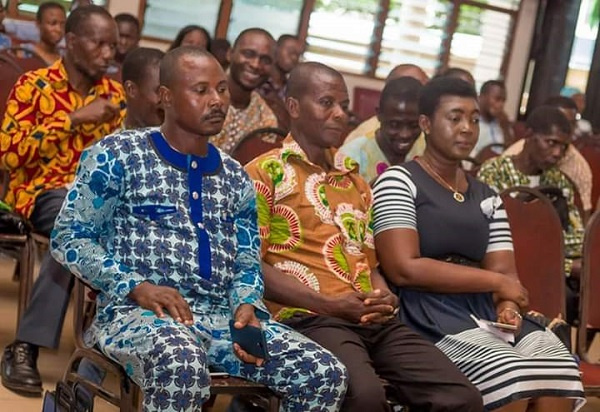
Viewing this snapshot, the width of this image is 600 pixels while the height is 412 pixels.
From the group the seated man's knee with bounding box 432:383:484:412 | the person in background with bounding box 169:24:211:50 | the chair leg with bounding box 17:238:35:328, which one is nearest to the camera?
the seated man's knee with bounding box 432:383:484:412

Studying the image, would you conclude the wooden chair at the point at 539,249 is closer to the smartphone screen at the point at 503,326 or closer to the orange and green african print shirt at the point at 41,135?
the smartphone screen at the point at 503,326

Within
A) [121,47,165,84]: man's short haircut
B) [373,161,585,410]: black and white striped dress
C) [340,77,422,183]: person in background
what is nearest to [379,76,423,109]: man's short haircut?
[340,77,422,183]: person in background

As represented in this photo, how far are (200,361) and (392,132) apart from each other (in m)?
1.83

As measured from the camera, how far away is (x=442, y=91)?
3.33 m

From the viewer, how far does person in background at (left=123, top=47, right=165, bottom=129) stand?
3412 mm

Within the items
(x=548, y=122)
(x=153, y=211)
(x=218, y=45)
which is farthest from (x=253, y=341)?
(x=218, y=45)

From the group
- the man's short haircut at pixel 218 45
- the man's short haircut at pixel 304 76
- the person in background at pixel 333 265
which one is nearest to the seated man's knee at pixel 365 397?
the person in background at pixel 333 265

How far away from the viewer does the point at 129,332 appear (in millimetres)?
2473

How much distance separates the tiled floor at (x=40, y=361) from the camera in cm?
333

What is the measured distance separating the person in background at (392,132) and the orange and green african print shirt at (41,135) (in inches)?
36.2

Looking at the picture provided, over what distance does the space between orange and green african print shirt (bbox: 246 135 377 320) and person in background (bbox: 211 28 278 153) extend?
4.44 feet

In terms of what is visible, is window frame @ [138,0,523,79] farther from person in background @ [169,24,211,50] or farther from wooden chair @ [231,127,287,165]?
wooden chair @ [231,127,287,165]

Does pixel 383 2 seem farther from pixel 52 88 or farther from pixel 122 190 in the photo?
pixel 122 190

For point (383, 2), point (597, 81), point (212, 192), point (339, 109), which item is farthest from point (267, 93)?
point (597, 81)
